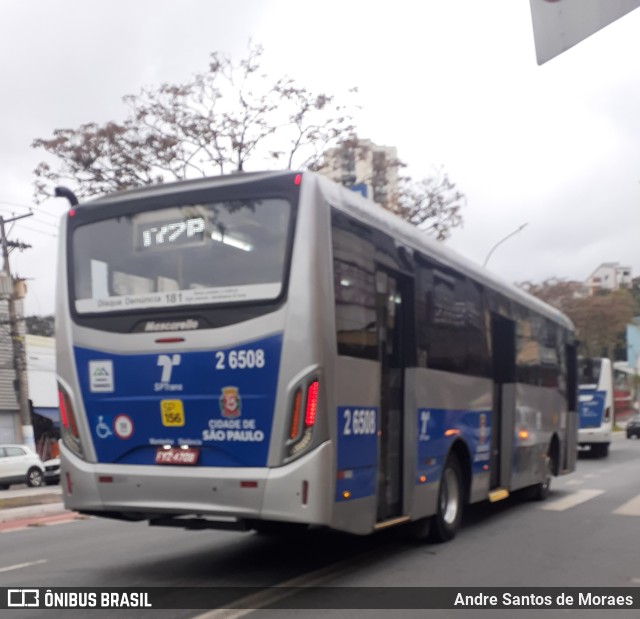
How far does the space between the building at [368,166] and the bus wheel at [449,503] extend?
11.7 meters

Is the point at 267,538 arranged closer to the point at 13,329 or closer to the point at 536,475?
the point at 536,475

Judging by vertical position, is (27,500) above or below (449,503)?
below

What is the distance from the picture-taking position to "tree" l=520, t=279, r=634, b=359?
4934 centimetres

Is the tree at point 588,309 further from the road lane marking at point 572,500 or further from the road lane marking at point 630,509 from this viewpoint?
the road lane marking at point 630,509

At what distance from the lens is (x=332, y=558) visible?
8805 millimetres

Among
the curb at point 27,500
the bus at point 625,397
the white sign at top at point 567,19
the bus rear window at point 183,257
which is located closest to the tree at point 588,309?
the bus at point 625,397

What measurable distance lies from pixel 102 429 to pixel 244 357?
160 cm

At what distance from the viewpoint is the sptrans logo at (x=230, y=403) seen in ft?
23.0

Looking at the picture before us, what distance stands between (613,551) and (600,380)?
21.3 meters

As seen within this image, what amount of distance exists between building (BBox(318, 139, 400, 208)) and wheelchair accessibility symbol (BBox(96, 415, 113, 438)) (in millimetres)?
14125

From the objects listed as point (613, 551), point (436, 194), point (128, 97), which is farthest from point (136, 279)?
point (436, 194)

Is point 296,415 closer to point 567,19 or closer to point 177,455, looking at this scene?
point 177,455

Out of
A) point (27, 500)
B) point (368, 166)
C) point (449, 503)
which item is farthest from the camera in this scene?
point (368, 166)

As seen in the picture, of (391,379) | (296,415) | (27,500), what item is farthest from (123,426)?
(27,500)
